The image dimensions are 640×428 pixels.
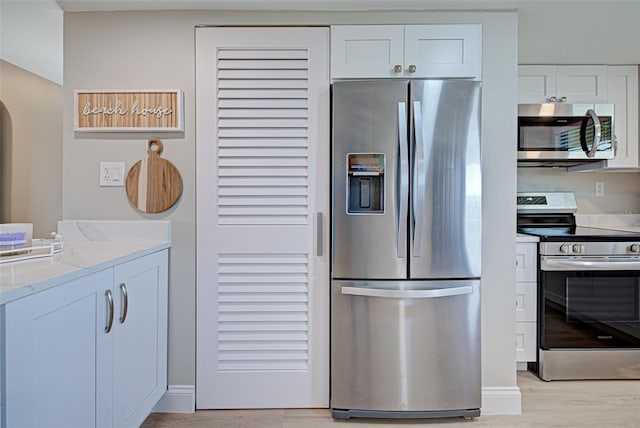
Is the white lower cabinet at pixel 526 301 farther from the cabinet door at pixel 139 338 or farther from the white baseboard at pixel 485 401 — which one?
the cabinet door at pixel 139 338

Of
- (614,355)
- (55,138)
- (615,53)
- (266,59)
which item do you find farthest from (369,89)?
(55,138)

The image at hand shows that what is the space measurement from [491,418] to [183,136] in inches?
86.6

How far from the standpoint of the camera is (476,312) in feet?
6.92

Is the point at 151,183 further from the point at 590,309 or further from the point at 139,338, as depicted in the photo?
the point at 590,309

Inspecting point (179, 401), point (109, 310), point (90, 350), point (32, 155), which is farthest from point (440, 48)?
point (32, 155)

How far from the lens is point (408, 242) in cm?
207

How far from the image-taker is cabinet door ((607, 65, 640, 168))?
3.04m

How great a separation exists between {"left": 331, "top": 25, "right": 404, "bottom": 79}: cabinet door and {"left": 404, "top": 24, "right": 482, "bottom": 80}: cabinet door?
5 cm

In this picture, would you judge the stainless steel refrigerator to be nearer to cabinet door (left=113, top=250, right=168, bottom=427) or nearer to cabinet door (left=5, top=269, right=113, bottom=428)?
cabinet door (left=113, top=250, right=168, bottom=427)

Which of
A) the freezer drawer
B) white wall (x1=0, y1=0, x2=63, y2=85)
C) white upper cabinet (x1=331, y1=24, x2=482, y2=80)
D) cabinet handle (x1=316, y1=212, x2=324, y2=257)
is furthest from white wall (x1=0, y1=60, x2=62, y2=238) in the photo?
the freezer drawer

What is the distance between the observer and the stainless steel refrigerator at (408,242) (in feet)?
6.78

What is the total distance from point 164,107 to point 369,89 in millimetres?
1067

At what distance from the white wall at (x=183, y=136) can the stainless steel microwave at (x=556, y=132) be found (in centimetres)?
82

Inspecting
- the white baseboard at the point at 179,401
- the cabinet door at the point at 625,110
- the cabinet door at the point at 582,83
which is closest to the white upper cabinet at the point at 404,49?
the cabinet door at the point at 582,83
